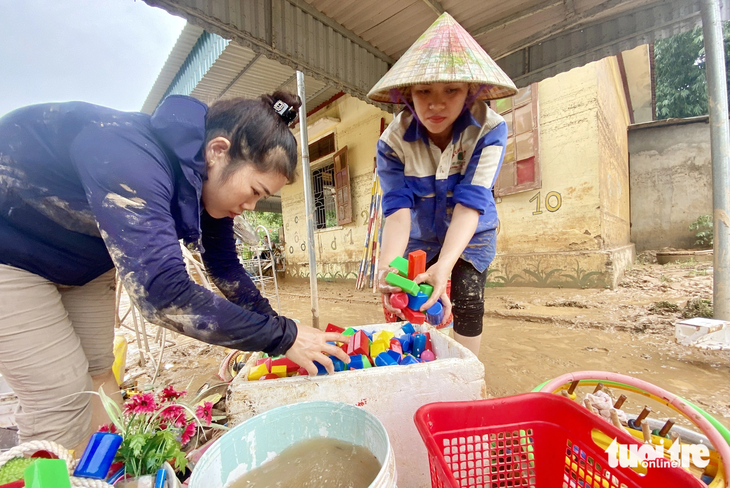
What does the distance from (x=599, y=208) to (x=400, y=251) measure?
14.0ft

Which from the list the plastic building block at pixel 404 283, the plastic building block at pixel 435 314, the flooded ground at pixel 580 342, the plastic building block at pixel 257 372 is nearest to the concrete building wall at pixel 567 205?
the flooded ground at pixel 580 342

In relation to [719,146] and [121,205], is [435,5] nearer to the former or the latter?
[719,146]

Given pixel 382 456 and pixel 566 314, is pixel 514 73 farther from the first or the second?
pixel 382 456

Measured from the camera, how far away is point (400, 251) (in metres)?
1.68

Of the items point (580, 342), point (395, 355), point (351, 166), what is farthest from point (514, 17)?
point (351, 166)

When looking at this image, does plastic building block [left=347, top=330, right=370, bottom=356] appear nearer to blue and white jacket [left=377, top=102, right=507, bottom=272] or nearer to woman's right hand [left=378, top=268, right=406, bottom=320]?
woman's right hand [left=378, top=268, right=406, bottom=320]

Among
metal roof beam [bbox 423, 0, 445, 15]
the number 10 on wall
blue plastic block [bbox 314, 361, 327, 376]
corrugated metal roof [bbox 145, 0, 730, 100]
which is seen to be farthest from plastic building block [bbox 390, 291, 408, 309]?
the number 10 on wall

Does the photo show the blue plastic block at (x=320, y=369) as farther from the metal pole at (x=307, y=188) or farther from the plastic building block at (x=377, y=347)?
the metal pole at (x=307, y=188)

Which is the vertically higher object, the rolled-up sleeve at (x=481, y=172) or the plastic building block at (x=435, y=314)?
the rolled-up sleeve at (x=481, y=172)

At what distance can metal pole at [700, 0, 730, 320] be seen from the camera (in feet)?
8.06

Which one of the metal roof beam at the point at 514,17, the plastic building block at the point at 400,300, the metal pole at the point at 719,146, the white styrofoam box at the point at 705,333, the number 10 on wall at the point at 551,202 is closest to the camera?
the plastic building block at the point at 400,300

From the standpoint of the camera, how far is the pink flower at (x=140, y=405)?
32.9 inches

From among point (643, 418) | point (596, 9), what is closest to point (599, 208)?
point (596, 9)

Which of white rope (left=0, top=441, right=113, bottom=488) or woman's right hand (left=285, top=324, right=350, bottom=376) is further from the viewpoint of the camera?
woman's right hand (left=285, top=324, right=350, bottom=376)
